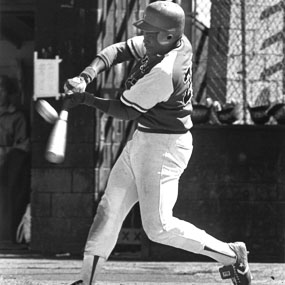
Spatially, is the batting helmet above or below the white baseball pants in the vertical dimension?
above

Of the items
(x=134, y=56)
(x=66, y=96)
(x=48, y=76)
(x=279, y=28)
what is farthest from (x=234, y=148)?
(x=66, y=96)

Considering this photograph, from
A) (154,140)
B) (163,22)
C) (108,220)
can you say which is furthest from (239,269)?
(163,22)

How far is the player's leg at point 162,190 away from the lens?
241 inches

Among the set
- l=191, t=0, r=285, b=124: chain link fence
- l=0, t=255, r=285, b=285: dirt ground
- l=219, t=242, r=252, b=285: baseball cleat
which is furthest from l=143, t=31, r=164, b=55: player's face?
l=191, t=0, r=285, b=124: chain link fence

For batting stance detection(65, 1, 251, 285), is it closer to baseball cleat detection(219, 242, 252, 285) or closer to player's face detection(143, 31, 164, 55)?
player's face detection(143, 31, 164, 55)

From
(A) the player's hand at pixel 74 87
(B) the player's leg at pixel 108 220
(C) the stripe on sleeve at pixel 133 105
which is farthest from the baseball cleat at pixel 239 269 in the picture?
(A) the player's hand at pixel 74 87

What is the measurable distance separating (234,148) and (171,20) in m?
3.24

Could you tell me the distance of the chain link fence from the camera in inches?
374

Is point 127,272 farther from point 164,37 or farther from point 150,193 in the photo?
point 164,37

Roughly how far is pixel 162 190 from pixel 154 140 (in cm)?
31

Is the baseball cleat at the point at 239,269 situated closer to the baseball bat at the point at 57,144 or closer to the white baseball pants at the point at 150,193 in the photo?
→ the white baseball pants at the point at 150,193

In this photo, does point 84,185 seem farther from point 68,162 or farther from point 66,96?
point 66,96

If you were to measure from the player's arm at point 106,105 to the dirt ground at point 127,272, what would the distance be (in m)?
1.79

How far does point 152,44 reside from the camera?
6.11 m
